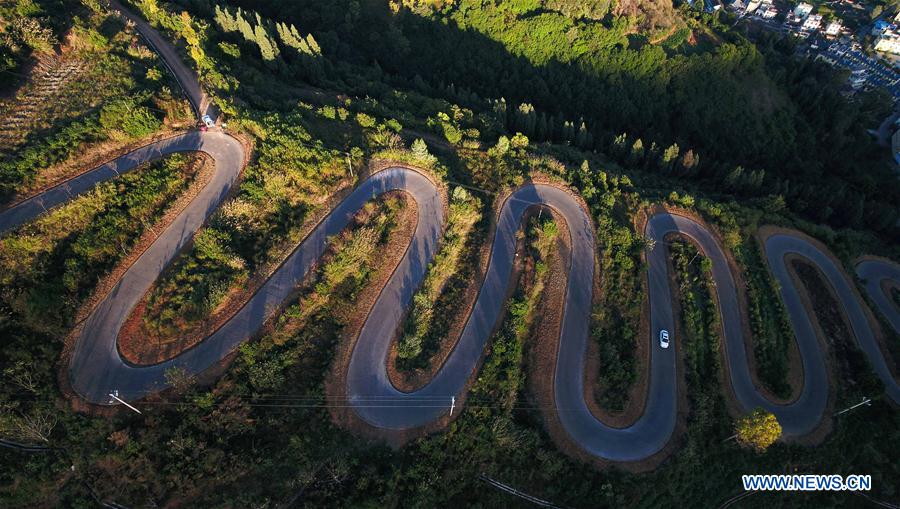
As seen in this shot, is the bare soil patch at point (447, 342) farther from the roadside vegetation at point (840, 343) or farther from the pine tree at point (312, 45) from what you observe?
the pine tree at point (312, 45)

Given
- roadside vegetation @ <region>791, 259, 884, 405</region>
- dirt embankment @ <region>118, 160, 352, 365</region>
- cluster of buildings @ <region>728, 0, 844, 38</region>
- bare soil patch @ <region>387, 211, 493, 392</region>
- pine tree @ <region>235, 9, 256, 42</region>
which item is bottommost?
roadside vegetation @ <region>791, 259, 884, 405</region>

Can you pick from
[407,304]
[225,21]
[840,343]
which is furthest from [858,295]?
[225,21]

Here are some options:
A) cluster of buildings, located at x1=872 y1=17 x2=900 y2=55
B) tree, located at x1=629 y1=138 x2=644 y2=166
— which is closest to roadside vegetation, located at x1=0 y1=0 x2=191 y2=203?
tree, located at x1=629 y1=138 x2=644 y2=166

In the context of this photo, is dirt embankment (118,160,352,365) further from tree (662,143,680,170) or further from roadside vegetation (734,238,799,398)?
tree (662,143,680,170)

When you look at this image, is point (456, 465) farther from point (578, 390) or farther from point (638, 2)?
point (638, 2)

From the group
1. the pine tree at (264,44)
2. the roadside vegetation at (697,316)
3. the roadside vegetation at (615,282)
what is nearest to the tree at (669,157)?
the roadside vegetation at (615,282)

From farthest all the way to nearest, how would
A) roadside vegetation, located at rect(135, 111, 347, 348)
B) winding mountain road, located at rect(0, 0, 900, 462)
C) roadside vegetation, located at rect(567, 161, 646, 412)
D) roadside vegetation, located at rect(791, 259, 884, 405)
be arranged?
roadside vegetation, located at rect(791, 259, 884, 405) < roadside vegetation, located at rect(567, 161, 646, 412) < roadside vegetation, located at rect(135, 111, 347, 348) < winding mountain road, located at rect(0, 0, 900, 462)
